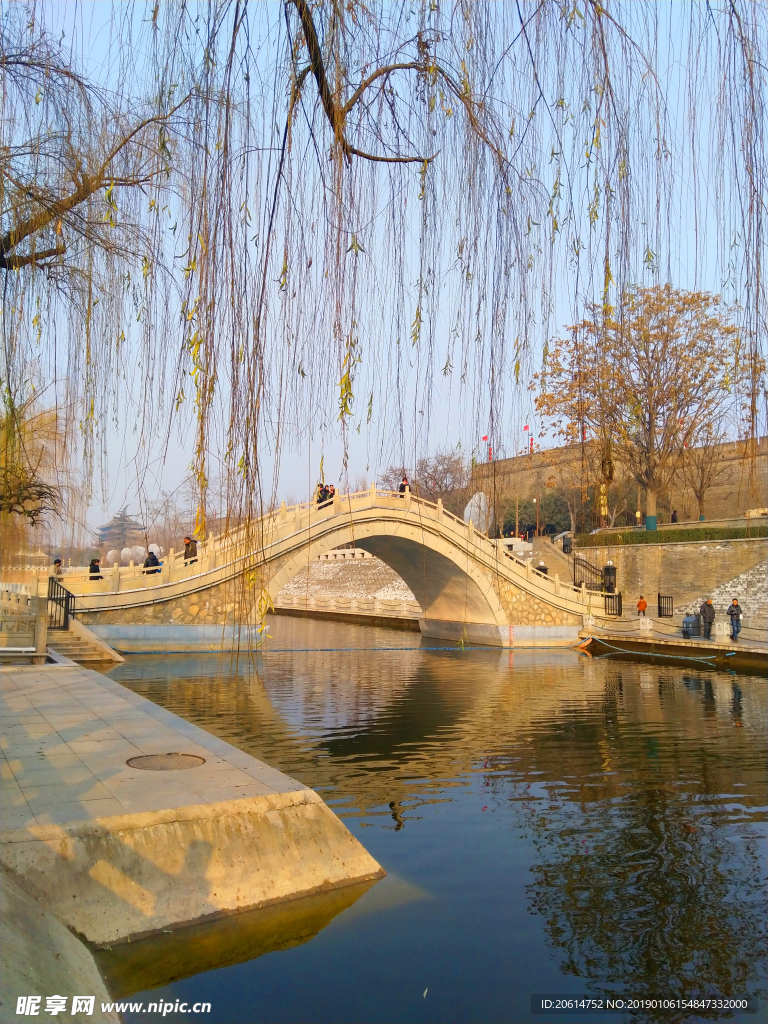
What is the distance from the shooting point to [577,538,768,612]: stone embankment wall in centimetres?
2516

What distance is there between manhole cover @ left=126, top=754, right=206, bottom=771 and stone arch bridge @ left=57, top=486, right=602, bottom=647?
9813mm

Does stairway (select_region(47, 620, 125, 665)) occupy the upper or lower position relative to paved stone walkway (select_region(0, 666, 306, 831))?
upper

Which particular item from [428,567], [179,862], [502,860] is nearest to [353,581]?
[428,567]

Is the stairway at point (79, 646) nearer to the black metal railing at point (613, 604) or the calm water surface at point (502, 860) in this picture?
the calm water surface at point (502, 860)

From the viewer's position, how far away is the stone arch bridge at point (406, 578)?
780 inches

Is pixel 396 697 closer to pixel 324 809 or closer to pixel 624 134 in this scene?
pixel 324 809

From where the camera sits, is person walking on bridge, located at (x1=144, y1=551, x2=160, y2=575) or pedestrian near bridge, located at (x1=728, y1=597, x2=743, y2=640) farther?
person walking on bridge, located at (x1=144, y1=551, x2=160, y2=575)

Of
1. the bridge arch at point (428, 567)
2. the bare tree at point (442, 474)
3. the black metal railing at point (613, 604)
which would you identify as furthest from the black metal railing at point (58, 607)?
the black metal railing at point (613, 604)

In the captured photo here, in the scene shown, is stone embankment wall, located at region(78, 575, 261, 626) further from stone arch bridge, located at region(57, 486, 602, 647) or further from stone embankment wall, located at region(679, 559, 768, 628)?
stone embankment wall, located at region(679, 559, 768, 628)

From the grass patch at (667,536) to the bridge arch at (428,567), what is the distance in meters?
5.81

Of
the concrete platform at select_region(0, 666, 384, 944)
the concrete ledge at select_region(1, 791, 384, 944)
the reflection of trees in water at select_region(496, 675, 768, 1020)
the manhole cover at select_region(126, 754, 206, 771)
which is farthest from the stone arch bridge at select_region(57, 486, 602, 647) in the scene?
the concrete ledge at select_region(1, 791, 384, 944)

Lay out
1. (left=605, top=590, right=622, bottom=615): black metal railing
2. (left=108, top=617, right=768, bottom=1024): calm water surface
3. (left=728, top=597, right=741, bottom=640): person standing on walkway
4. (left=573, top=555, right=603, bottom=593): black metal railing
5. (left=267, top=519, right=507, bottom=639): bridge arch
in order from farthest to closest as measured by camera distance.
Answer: (left=573, top=555, right=603, bottom=593): black metal railing → (left=605, top=590, right=622, bottom=615): black metal railing → (left=267, top=519, right=507, bottom=639): bridge arch → (left=728, top=597, right=741, bottom=640): person standing on walkway → (left=108, top=617, right=768, bottom=1024): calm water surface

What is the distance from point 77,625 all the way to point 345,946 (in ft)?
43.5

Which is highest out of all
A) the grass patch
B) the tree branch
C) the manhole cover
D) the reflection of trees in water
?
the grass patch
